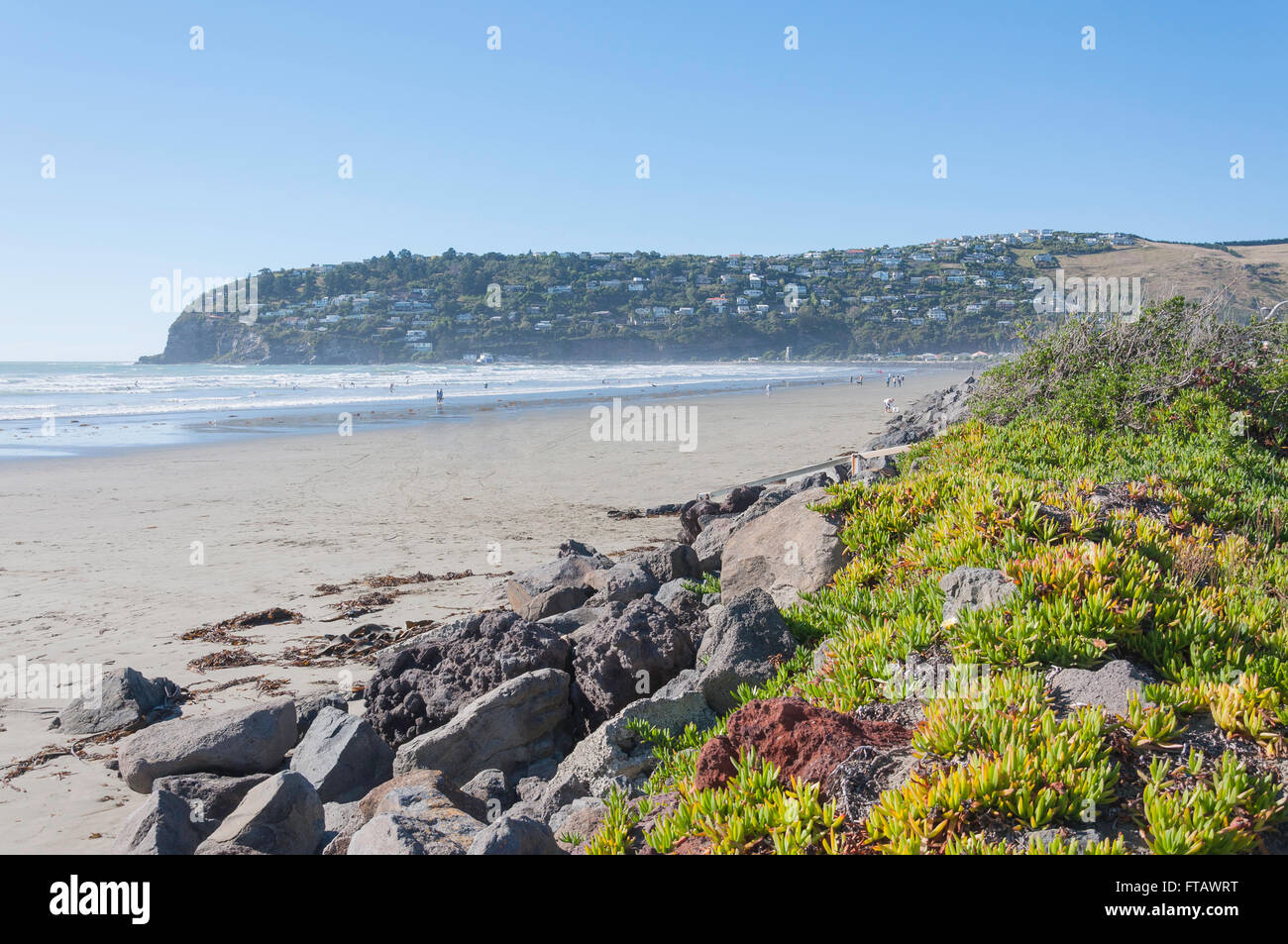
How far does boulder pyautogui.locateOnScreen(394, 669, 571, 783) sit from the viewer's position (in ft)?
16.9

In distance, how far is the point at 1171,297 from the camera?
40.0 feet

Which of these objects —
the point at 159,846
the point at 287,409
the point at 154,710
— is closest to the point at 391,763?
the point at 159,846

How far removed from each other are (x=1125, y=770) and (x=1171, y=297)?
11.2m

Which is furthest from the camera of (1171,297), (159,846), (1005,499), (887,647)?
(1171,297)

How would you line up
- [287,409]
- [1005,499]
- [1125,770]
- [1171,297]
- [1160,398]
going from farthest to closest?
[287,409]
[1171,297]
[1160,398]
[1005,499]
[1125,770]

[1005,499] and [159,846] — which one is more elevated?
[1005,499]

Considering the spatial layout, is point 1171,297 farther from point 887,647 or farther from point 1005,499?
point 887,647

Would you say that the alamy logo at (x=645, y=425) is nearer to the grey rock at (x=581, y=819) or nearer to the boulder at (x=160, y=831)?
the grey rock at (x=581, y=819)

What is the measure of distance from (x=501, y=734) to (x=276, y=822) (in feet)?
4.84

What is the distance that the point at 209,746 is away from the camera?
5328 mm
